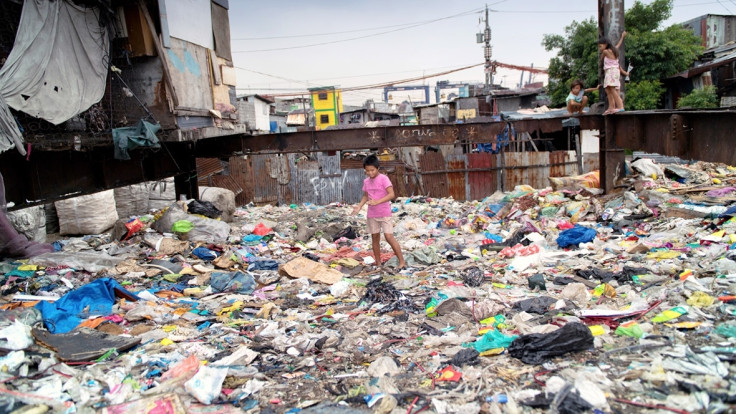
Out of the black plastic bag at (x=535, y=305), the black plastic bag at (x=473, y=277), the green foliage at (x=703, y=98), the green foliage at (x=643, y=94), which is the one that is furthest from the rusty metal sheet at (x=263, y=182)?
the green foliage at (x=703, y=98)

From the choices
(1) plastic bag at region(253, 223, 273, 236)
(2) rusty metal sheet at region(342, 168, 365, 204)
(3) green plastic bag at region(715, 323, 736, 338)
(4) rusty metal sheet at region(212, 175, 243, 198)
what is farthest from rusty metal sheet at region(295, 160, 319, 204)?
(3) green plastic bag at region(715, 323, 736, 338)

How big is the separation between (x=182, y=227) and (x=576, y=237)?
674cm

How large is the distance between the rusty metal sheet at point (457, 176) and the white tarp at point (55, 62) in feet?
35.7

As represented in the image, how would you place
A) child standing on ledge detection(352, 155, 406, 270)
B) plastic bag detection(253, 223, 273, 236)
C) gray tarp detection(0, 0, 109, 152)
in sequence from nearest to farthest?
1. gray tarp detection(0, 0, 109, 152)
2. child standing on ledge detection(352, 155, 406, 270)
3. plastic bag detection(253, 223, 273, 236)

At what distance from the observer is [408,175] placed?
1686 centimetres

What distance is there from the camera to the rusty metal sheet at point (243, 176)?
17234 millimetres

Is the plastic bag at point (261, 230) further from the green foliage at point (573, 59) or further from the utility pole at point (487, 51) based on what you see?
the utility pole at point (487, 51)

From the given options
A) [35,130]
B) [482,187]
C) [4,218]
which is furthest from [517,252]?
[482,187]

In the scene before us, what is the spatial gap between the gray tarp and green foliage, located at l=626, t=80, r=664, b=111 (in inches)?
837

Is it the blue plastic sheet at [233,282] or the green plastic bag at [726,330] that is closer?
the green plastic bag at [726,330]

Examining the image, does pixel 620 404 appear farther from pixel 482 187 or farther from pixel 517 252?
pixel 482 187

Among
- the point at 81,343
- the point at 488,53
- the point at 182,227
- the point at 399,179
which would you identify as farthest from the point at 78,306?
the point at 488,53

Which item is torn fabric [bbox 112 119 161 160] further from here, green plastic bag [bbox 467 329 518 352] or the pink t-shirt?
green plastic bag [bbox 467 329 518 352]

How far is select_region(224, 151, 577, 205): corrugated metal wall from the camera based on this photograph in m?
16.5
